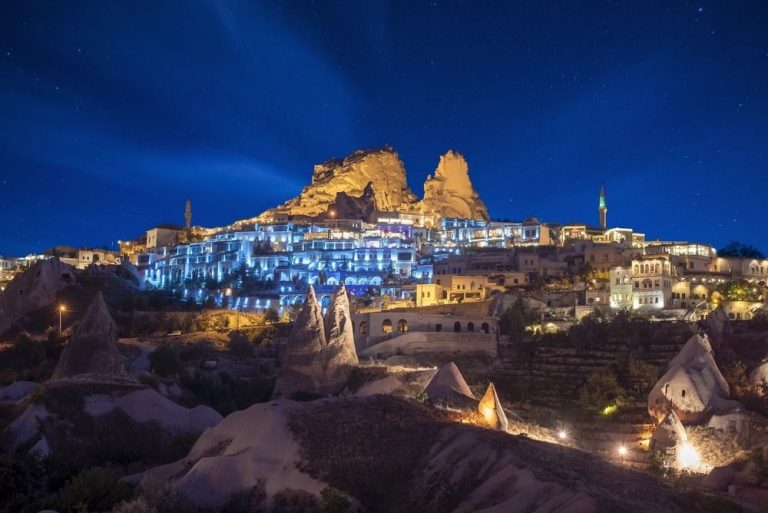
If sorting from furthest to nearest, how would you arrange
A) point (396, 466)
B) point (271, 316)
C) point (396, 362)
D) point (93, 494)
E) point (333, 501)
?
point (271, 316) < point (396, 362) < point (93, 494) < point (396, 466) < point (333, 501)

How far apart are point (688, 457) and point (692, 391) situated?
299 centimetres

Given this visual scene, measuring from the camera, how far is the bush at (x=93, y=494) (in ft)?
46.3

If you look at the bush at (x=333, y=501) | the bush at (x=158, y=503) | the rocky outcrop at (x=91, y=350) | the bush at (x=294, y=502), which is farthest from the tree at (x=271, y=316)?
the bush at (x=333, y=501)

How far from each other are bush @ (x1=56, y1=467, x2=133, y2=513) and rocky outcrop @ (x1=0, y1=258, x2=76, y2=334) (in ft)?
110

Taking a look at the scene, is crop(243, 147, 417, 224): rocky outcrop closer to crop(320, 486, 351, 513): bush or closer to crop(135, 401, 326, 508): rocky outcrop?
crop(135, 401, 326, 508): rocky outcrop

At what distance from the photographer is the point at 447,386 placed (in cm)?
2516

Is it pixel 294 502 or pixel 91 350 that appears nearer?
pixel 294 502

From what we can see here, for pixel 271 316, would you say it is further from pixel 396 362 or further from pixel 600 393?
pixel 600 393

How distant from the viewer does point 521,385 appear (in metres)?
34.3

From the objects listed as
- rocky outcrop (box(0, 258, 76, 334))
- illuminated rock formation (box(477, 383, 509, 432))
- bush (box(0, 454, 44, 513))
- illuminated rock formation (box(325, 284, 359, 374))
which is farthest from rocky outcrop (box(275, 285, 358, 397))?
rocky outcrop (box(0, 258, 76, 334))

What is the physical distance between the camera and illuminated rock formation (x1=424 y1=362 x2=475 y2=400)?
24359mm

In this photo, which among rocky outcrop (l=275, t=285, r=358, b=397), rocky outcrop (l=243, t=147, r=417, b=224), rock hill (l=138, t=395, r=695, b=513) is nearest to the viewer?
rock hill (l=138, t=395, r=695, b=513)

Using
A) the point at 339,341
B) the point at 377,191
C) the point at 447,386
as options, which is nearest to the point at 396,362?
the point at 339,341

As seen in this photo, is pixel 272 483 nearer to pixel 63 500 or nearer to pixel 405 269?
pixel 63 500
